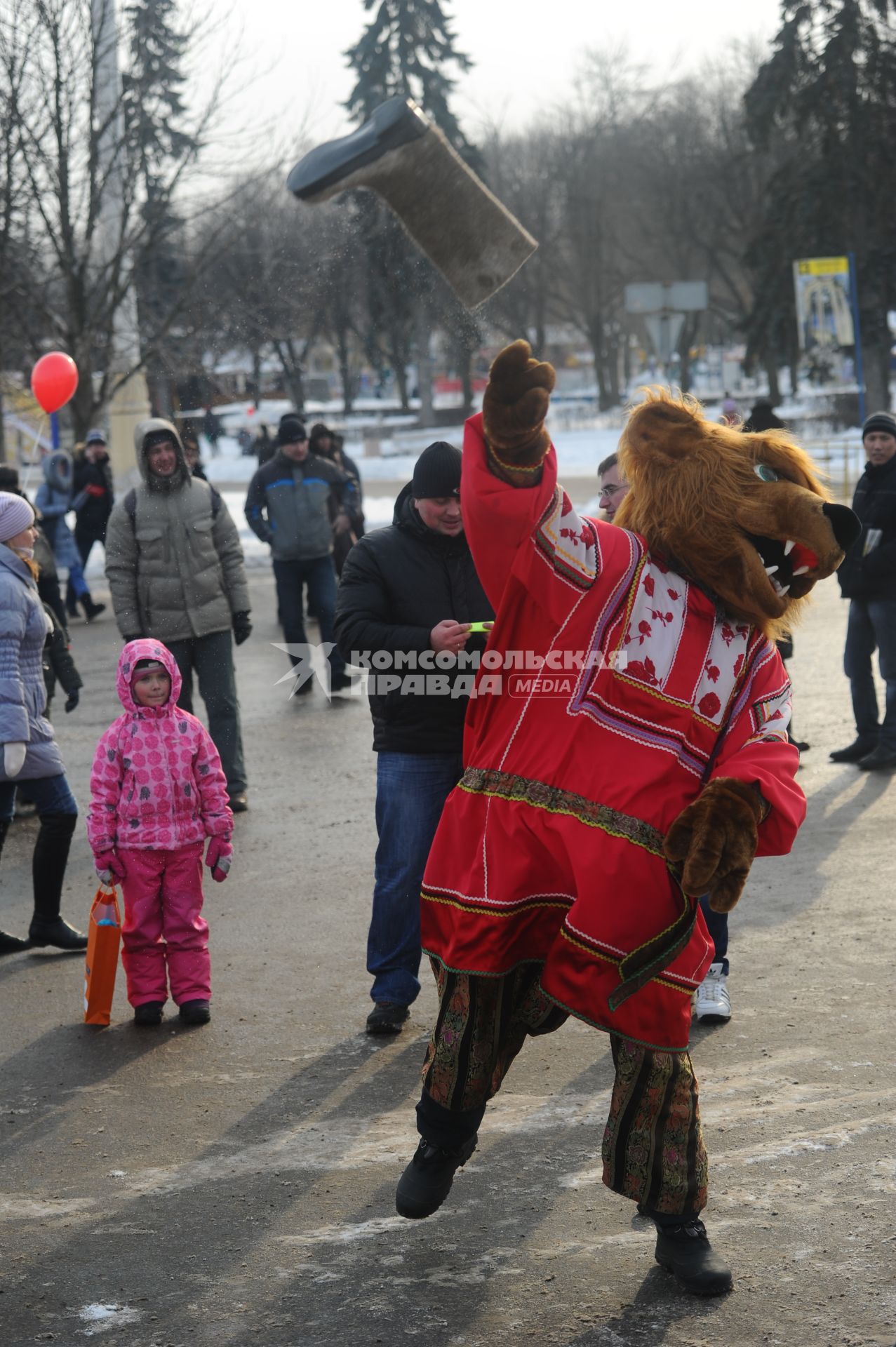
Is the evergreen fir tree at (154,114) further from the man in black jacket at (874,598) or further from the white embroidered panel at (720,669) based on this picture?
the white embroidered panel at (720,669)

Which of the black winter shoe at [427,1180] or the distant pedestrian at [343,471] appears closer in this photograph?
the black winter shoe at [427,1180]

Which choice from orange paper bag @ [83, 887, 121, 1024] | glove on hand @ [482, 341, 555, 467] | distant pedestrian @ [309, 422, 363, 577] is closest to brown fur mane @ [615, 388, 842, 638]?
glove on hand @ [482, 341, 555, 467]

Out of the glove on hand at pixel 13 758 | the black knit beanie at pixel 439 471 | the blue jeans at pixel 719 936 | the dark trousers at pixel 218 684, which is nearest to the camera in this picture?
the black knit beanie at pixel 439 471

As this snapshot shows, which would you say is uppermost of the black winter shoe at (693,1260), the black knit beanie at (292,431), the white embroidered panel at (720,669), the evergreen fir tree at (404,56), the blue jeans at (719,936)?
the evergreen fir tree at (404,56)

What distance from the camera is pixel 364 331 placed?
5353 cm

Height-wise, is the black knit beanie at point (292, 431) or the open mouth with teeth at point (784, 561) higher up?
the black knit beanie at point (292, 431)

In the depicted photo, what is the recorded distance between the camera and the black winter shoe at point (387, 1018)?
16.9ft

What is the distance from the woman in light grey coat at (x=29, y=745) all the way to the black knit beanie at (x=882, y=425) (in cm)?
457

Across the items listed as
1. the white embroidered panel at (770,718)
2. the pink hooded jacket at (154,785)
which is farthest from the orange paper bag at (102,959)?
the white embroidered panel at (770,718)

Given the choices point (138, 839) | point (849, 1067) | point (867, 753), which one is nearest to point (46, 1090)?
point (138, 839)

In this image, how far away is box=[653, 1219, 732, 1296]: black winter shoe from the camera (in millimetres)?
3432

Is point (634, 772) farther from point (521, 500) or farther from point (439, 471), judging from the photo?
point (439, 471)

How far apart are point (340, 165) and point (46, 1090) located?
2.84 metres

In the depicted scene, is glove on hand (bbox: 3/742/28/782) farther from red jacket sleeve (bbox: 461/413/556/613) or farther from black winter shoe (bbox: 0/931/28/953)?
red jacket sleeve (bbox: 461/413/556/613)
